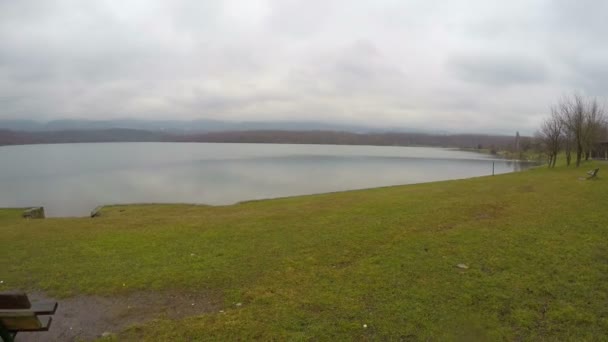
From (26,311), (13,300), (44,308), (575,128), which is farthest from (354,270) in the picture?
(575,128)

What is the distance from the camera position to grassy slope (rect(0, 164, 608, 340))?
4.86 metres

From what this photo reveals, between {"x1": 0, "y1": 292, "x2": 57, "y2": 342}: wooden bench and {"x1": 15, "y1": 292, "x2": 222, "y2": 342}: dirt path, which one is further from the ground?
{"x1": 0, "y1": 292, "x2": 57, "y2": 342}: wooden bench

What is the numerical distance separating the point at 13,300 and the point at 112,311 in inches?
66.1

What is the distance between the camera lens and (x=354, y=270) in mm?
6949

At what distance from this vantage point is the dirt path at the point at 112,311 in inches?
194

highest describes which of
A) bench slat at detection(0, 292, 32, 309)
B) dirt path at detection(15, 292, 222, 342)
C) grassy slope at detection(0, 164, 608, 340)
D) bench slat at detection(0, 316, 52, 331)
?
bench slat at detection(0, 292, 32, 309)

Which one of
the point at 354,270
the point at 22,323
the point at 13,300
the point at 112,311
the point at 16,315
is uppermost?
the point at 13,300

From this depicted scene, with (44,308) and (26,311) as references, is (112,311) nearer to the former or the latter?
(44,308)

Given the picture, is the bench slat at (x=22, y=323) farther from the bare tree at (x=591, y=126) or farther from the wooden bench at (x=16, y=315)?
the bare tree at (x=591, y=126)

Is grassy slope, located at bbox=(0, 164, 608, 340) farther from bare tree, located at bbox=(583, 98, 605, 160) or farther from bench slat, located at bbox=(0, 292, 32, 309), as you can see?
bare tree, located at bbox=(583, 98, 605, 160)

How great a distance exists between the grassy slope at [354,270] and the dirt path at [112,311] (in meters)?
0.30

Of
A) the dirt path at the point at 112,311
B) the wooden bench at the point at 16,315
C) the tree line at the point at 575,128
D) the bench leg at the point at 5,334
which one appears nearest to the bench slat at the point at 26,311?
the wooden bench at the point at 16,315

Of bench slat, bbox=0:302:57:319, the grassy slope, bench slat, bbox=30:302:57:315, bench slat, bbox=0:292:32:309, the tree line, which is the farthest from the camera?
the tree line

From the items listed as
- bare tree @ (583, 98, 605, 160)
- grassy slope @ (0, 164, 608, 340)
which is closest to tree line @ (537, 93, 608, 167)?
bare tree @ (583, 98, 605, 160)
